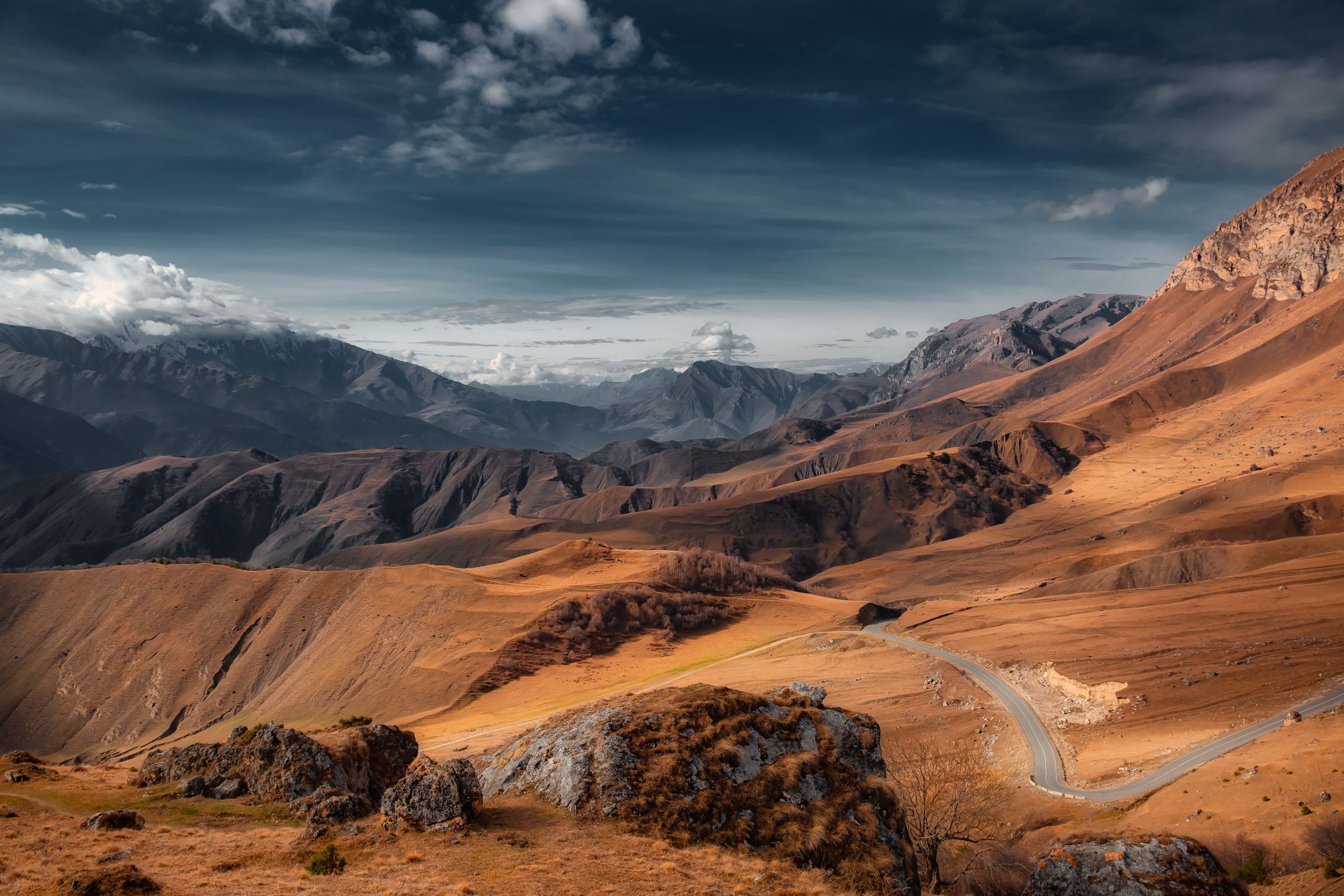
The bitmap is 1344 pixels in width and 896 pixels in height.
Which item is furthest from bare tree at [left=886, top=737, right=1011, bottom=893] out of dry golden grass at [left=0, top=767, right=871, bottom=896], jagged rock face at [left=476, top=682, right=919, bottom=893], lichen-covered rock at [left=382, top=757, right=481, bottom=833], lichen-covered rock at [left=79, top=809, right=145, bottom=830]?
lichen-covered rock at [left=79, top=809, right=145, bottom=830]

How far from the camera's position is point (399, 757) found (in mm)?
29969

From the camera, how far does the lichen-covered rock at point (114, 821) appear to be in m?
20.7

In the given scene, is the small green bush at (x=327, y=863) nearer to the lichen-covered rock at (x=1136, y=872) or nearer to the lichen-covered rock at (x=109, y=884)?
the lichen-covered rock at (x=109, y=884)

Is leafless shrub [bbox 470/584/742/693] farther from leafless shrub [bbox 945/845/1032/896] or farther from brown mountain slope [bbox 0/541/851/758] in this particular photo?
leafless shrub [bbox 945/845/1032/896]

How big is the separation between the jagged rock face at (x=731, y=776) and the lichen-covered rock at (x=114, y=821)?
10.1m

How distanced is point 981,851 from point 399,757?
2341 cm

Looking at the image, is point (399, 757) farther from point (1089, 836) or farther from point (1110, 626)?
point (1110, 626)

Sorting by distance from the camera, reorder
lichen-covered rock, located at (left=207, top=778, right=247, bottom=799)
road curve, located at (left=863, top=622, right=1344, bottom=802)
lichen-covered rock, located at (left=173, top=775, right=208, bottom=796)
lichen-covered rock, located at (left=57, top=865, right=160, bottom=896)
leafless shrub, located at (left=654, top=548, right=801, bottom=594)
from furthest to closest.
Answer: leafless shrub, located at (left=654, top=548, right=801, bottom=594) → road curve, located at (left=863, top=622, right=1344, bottom=802) → lichen-covered rock, located at (left=173, top=775, right=208, bottom=796) → lichen-covered rock, located at (left=207, top=778, right=247, bottom=799) → lichen-covered rock, located at (left=57, top=865, right=160, bottom=896)

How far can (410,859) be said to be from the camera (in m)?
18.3

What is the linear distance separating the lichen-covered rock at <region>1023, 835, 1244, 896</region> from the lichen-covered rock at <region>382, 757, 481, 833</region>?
19808 mm

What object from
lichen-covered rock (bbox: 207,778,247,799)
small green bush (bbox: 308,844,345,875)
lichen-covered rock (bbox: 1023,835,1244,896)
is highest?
small green bush (bbox: 308,844,345,875)

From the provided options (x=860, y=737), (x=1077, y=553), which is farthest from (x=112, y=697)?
(x=1077, y=553)

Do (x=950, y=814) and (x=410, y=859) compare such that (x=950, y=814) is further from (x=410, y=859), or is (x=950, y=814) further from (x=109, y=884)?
(x=109, y=884)

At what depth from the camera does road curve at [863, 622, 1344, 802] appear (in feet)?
135
